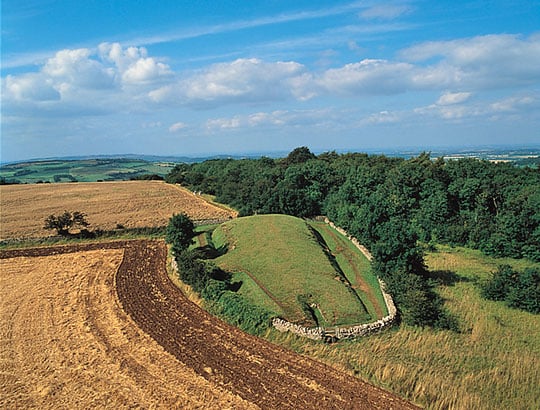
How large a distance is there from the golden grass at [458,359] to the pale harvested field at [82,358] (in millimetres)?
7532

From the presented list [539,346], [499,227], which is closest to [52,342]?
[539,346]

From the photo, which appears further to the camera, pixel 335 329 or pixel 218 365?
pixel 335 329

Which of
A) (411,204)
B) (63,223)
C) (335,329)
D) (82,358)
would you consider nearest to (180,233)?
(63,223)

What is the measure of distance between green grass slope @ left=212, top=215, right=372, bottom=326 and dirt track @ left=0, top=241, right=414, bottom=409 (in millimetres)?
4190

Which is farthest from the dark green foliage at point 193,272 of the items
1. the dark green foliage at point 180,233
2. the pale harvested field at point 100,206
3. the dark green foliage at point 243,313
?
the pale harvested field at point 100,206

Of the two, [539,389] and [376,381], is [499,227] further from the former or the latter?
[376,381]

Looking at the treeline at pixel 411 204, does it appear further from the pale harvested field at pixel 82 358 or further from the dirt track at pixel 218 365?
the pale harvested field at pixel 82 358

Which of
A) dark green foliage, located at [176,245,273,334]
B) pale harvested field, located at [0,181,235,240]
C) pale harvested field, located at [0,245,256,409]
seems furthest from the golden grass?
pale harvested field, located at [0,181,235,240]

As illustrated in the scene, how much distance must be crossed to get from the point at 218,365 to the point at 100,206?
5670 centimetres

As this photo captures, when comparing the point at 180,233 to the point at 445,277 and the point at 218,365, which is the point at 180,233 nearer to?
the point at 218,365

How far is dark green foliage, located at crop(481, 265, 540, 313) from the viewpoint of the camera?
31078mm

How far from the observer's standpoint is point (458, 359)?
925 inches

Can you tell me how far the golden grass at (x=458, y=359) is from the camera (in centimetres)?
2011

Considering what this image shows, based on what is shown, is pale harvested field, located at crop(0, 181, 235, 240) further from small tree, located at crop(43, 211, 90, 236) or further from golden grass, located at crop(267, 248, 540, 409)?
golden grass, located at crop(267, 248, 540, 409)
